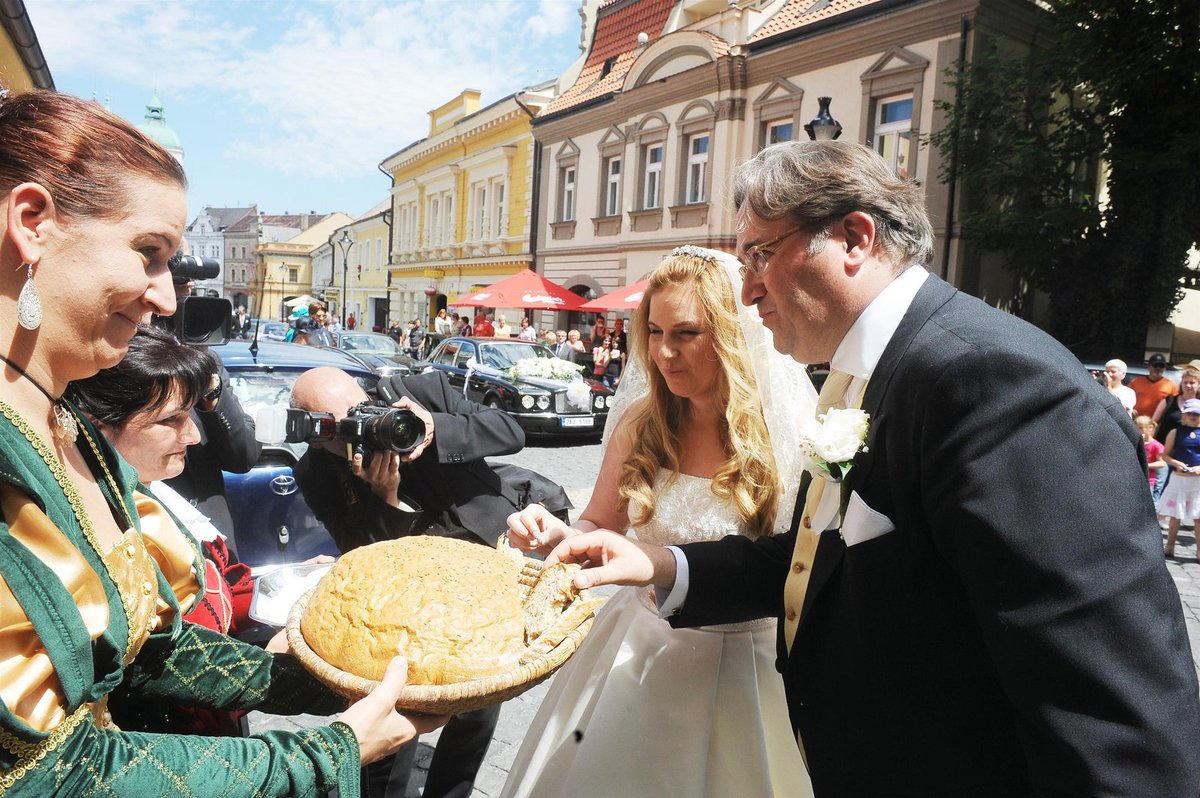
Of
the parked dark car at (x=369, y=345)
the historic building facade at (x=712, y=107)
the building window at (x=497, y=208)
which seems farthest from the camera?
the building window at (x=497, y=208)

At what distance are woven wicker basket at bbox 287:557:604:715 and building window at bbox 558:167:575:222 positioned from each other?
22.1 metres

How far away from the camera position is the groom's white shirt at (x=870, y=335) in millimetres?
1530

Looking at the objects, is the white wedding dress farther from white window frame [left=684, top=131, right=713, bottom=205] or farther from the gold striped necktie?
white window frame [left=684, top=131, right=713, bottom=205]

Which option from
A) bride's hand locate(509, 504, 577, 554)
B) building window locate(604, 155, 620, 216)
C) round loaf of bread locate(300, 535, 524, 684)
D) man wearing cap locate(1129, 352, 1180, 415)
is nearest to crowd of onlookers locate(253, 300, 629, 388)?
building window locate(604, 155, 620, 216)

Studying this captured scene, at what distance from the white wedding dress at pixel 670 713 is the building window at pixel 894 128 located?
535 inches

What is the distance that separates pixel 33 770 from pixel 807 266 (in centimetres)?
153

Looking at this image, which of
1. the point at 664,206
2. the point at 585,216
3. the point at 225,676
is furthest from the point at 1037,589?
the point at 585,216

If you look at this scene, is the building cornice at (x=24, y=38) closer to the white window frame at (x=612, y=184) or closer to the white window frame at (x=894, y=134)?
the white window frame at (x=612, y=184)

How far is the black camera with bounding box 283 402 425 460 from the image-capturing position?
247 cm

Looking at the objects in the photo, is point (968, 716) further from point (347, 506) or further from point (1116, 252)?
point (1116, 252)

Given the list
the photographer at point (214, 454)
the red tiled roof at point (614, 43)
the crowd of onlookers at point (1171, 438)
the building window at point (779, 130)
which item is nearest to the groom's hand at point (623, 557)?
the photographer at point (214, 454)

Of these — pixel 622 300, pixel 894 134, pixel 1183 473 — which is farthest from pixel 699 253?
pixel 894 134

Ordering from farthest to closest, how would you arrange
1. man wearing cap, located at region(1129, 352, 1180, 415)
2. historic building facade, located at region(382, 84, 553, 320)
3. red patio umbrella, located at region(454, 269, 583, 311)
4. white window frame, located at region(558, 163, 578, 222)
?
historic building facade, located at region(382, 84, 553, 320)
white window frame, located at region(558, 163, 578, 222)
red patio umbrella, located at region(454, 269, 583, 311)
man wearing cap, located at region(1129, 352, 1180, 415)

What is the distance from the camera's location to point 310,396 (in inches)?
108
